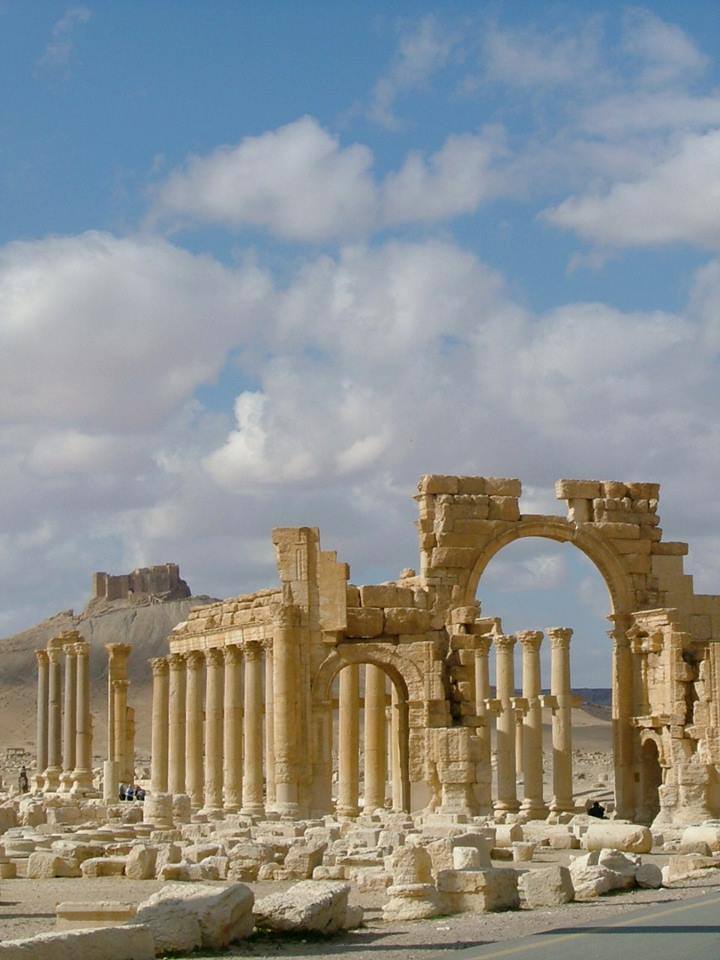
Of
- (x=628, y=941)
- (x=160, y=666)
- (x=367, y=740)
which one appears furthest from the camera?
(x=160, y=666)

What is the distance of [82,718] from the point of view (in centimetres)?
5369

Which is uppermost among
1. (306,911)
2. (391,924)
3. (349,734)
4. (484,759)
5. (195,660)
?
(195,660)

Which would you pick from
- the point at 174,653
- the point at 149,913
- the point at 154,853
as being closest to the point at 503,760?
the point at 174,653

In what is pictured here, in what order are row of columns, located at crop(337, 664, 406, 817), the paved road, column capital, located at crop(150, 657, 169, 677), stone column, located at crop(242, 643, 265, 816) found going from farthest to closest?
column capital, located at crop(150, 657, 169, 677) < row of columns, located at crop(337, 664, 406, 817) < stone column, located at crop(242, 643, 265, 816) < the paved road

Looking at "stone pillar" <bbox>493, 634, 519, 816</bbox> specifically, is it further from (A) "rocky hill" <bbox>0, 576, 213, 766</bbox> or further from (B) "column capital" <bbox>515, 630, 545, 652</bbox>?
(A) "rocky hill" <bbox>0, 576, 213, 766</bbox>

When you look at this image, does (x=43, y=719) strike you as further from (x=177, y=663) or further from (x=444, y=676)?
(x=444, y=676)

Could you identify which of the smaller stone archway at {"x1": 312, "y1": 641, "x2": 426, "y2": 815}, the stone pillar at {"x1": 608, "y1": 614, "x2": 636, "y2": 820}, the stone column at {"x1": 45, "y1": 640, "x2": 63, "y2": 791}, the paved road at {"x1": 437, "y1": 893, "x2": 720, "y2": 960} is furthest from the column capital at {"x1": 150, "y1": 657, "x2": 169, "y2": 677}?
the paved road at {"x1": 437, "y1": 893, "x2": 720, "y2": 960}

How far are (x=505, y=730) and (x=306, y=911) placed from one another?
86.9 feet

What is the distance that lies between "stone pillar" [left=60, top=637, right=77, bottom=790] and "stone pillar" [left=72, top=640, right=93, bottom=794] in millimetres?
152

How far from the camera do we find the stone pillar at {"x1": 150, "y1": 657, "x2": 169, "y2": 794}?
151 feet

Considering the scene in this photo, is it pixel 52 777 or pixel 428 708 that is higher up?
pixel 428 708

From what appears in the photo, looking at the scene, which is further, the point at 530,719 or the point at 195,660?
the point at 195,660

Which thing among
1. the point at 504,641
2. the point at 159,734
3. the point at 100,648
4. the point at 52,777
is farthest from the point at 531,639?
the point at 100,648

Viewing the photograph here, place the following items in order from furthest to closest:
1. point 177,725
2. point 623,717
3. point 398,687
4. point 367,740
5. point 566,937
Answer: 1. point 177,725
2. point 367,740
3. point 623,717
4. point 398,687
5. point 566,937
